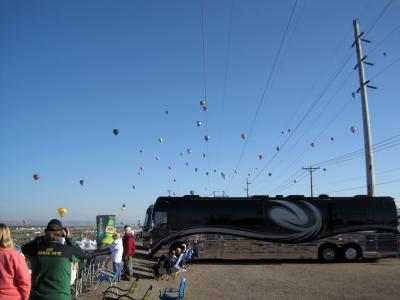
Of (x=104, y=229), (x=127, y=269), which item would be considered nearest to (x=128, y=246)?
(x=127, y=269)

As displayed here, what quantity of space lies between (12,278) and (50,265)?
1.25 ft

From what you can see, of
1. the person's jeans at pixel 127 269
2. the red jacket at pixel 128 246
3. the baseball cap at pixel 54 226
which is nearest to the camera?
the baseball cap at pixel 54 226

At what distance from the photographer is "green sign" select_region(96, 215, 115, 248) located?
23.0 meters

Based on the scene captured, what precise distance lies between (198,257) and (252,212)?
3.32 meters

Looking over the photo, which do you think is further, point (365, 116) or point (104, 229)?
point (365, 116)

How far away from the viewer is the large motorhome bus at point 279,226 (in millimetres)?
20844

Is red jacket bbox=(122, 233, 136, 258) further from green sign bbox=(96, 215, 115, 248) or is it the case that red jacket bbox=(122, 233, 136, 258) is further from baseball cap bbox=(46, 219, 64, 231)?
baseball cap bbox=(46, 219, 64, 231)

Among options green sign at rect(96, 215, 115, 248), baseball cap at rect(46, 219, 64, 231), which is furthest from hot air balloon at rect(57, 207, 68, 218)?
baseball cap at rect(46, 219, 64, 231)

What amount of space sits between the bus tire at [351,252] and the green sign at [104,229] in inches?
445

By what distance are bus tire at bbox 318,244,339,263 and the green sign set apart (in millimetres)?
10241

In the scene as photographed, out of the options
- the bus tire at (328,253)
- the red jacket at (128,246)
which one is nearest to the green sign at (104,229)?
the red jacket at (128,246)

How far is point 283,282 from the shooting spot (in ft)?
45.2

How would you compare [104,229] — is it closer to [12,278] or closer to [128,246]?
[128,246]

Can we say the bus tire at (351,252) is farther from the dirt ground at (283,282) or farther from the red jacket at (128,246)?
the red jacket at (128,246)
